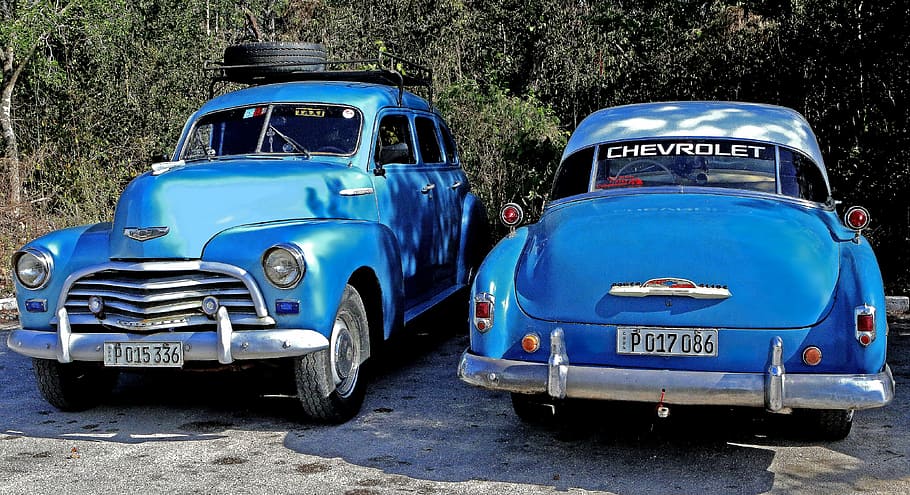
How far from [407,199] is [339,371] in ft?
6.69

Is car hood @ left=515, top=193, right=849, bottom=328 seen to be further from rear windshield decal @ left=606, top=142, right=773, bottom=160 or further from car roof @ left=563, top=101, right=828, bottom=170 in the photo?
car roof @ left=563, top=101, right=828, bottom=170

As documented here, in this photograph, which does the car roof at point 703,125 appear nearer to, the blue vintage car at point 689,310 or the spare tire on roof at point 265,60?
the blue vintage car at point 689,310

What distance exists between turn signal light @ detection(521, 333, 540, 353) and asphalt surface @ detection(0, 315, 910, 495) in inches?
23.9

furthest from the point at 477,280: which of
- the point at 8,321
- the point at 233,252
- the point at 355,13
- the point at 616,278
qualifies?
the point at 355,13

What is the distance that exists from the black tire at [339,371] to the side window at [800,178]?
261 centimetres

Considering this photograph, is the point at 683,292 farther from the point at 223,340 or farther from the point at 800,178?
the point at 223,340

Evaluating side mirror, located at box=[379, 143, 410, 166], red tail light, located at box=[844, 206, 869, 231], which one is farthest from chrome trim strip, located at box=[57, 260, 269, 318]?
red tail light, located at box=[844, 206, 869, 231]

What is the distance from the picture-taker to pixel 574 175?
6.50 m

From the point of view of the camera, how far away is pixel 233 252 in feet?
19.3

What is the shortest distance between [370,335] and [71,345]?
5.90 ft

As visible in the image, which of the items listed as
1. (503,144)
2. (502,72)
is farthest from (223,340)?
(502,72)

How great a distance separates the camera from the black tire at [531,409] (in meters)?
5.79

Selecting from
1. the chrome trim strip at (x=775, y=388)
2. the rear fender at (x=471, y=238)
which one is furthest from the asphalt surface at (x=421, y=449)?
the rear fender at (x=471, y=238)

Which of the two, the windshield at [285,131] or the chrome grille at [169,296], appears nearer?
the chrome grille at [169,296]
